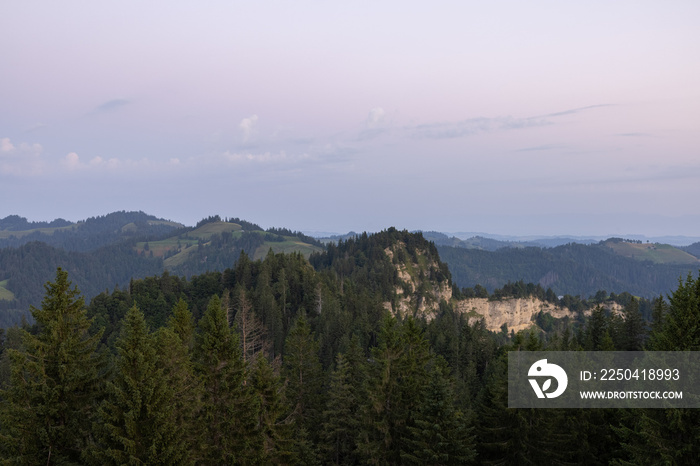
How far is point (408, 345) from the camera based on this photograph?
117ft

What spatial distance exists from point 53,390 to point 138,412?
5229mm

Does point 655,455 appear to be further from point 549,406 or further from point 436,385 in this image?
point 436,385

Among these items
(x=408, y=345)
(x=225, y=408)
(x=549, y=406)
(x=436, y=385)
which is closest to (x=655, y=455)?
(x=549, y=406)

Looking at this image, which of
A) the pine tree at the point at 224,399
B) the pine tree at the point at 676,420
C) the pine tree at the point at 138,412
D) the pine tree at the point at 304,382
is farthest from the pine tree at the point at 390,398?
the pine tree at the point at 138,412

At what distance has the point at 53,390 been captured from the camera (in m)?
→ 22.6

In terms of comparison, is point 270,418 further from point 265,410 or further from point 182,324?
point 182,324

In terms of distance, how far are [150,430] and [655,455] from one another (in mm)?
24261

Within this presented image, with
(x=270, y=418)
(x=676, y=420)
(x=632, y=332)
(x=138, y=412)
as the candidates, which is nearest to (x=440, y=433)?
(x=270, y=418)

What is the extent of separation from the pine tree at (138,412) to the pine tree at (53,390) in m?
2.51

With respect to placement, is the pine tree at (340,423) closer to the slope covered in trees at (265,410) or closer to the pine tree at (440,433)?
the slope covered in trees at (265,410)

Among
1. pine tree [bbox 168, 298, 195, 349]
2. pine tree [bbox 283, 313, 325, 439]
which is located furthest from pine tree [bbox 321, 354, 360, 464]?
pine tree [bbox 168, 298, 195, 349]

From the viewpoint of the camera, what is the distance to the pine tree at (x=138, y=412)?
20875 millimetres

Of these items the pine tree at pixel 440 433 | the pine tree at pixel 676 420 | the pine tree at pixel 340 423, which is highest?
the pine tree at pixel 676 420

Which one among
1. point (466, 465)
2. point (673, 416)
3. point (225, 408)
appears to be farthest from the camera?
point (466, 465)
